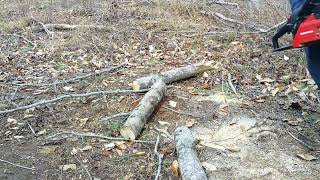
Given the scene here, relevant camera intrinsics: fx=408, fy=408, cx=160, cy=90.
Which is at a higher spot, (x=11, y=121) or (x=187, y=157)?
(x=187, y=157)

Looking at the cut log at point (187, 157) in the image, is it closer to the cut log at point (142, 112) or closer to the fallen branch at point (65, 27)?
the cut log at point (142, 112)

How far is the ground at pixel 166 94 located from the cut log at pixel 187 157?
13 centimetres

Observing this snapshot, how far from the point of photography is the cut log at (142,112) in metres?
3.76

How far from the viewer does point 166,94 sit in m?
4.74

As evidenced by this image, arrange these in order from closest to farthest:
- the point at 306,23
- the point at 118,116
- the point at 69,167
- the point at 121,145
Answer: the point at 306,23, the point at 69,167, the point at 121,145, the point at 118,116

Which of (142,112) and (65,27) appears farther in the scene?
(65,27)

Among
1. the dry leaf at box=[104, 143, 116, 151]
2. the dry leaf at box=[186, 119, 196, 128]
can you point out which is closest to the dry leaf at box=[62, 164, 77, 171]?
the dry leaf at box=[104, 143, 116, 151]

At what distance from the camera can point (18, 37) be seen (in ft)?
24.1

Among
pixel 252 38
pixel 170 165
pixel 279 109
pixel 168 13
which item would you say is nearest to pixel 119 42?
pixel 168 13

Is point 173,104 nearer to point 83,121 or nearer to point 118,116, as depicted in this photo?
point 118,116

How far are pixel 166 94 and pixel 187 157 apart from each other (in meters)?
1.57

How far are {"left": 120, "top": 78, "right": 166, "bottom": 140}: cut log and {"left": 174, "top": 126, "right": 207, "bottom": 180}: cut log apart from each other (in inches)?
16.2

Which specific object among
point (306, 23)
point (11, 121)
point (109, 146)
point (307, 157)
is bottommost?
point (11, 121)

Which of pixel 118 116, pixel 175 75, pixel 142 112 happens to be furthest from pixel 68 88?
pixel 142 112
